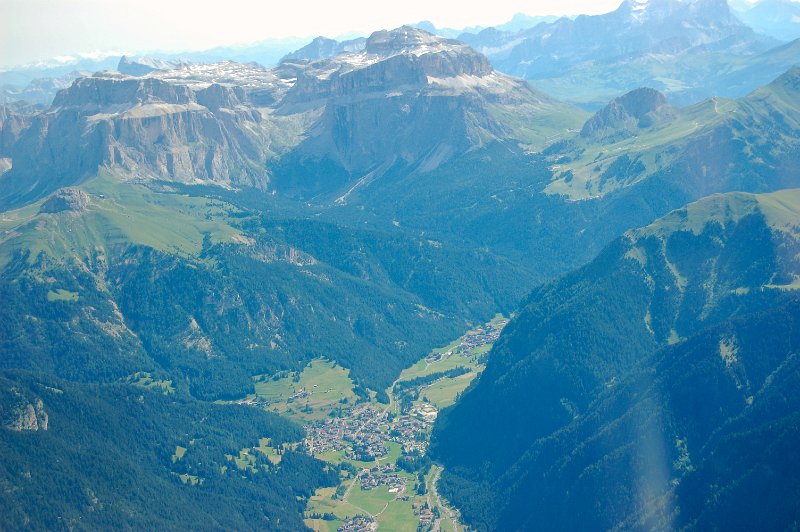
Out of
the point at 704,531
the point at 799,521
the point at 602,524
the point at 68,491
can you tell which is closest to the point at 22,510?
the point at 68,491

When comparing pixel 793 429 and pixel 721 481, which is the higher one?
pixel 793 429

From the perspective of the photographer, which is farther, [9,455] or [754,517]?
[9,455]

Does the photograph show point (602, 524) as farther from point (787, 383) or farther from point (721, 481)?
point (787, 383)

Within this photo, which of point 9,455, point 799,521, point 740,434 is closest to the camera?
point 799,521

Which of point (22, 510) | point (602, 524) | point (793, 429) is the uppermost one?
point (793, 429)

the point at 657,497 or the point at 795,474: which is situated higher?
the point at 795,474

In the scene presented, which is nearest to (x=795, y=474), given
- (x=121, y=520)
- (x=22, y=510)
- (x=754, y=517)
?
(x=754, y=517)

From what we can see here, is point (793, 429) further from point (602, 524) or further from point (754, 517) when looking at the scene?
point (602, 524)

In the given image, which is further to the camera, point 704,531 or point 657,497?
point 657,497

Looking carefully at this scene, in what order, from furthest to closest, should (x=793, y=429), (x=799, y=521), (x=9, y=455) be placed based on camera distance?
(x=9, y=455) → (x=793, y=429) → (x=799, y=521)
